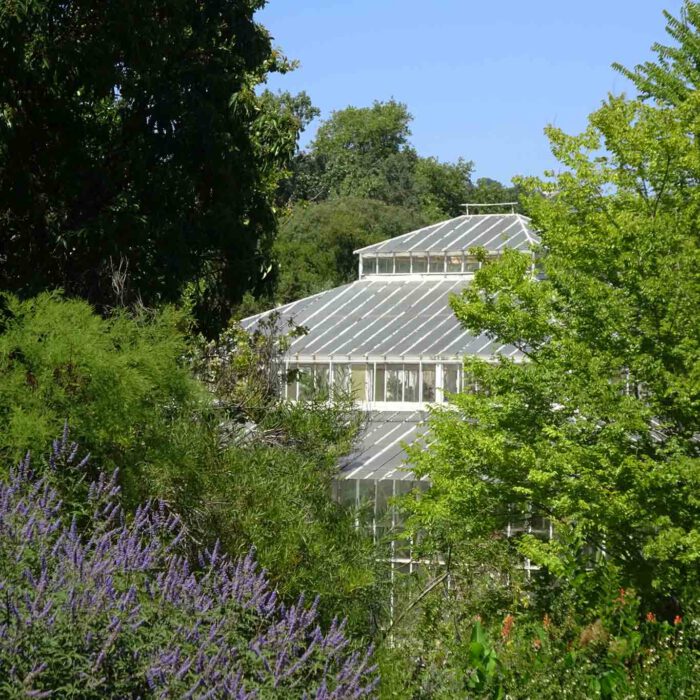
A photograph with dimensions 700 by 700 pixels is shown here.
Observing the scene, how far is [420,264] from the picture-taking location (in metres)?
34.9

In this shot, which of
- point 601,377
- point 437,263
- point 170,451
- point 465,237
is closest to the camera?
point 170,451

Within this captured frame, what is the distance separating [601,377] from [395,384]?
13875mm

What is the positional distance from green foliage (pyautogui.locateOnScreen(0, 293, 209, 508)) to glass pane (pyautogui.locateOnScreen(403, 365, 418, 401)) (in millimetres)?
18443

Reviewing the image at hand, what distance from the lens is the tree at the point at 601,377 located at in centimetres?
1490

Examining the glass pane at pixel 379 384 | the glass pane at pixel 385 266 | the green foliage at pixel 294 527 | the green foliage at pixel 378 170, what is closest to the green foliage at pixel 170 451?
the green foliage at pixel 294 527

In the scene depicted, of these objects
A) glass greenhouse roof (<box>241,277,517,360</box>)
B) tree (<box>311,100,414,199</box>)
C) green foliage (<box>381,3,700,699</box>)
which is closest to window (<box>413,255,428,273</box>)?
glass greenhouse roof (<box>241,277,517,360</box>)

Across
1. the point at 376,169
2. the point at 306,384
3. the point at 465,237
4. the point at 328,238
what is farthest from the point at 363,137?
the point at 306,384

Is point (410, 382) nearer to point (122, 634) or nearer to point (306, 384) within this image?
point (306, 384)

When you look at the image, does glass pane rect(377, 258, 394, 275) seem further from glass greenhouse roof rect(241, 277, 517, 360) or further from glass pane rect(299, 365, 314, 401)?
glass pane rect(299, 365, 314, 401)

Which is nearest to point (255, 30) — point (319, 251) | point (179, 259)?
point (179, 259)

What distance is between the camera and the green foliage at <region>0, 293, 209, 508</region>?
9.60m

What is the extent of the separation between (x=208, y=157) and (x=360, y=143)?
2821 inches

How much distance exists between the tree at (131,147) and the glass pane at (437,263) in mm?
16588

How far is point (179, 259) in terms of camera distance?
54.9 feet
